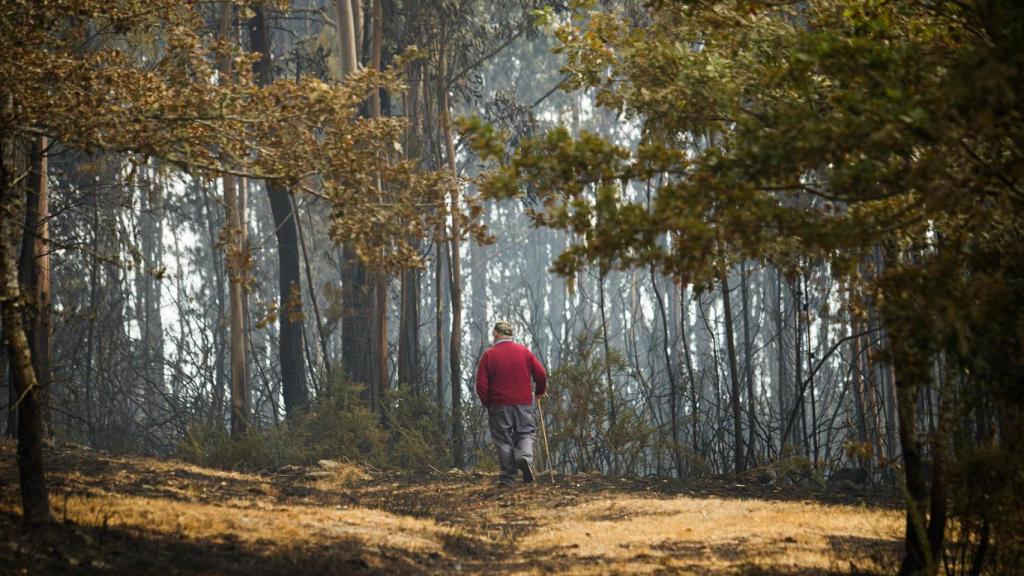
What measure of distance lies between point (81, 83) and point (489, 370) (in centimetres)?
706

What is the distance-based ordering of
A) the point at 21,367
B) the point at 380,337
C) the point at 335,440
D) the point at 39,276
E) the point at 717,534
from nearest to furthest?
1. the point at 21,367
2. the point at 717,534
3. the point at 39,276
4. the point at 335,440
5. the point at 380,337

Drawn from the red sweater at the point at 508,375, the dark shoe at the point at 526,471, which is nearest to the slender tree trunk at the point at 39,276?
the red sweater at the point at 508,375

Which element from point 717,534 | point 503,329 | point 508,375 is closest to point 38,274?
point 503,329

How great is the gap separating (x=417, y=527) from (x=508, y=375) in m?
4.13

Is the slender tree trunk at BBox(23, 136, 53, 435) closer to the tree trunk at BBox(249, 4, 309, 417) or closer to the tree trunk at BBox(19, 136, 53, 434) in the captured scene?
the tree trunk at BBox(19, 136, 53, 434)

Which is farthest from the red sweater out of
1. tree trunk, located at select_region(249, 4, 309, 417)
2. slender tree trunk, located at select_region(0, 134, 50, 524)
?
slender tree trunk, located at select_region(0, 134, 50, 524)

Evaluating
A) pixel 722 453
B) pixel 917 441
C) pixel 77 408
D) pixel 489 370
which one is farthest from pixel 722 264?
pixel 77 408

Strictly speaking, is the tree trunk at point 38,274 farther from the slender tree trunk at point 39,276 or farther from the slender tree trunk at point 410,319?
the slender tree trunk at point 410,319

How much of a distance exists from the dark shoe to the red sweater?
74 cm

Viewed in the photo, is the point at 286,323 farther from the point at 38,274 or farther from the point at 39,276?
the point at 38,274

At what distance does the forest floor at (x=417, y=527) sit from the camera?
6.93 metres

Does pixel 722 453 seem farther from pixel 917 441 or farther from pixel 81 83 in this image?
pixel 81 83

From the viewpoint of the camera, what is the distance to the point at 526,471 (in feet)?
44.4

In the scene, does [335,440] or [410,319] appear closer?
[335,440]
